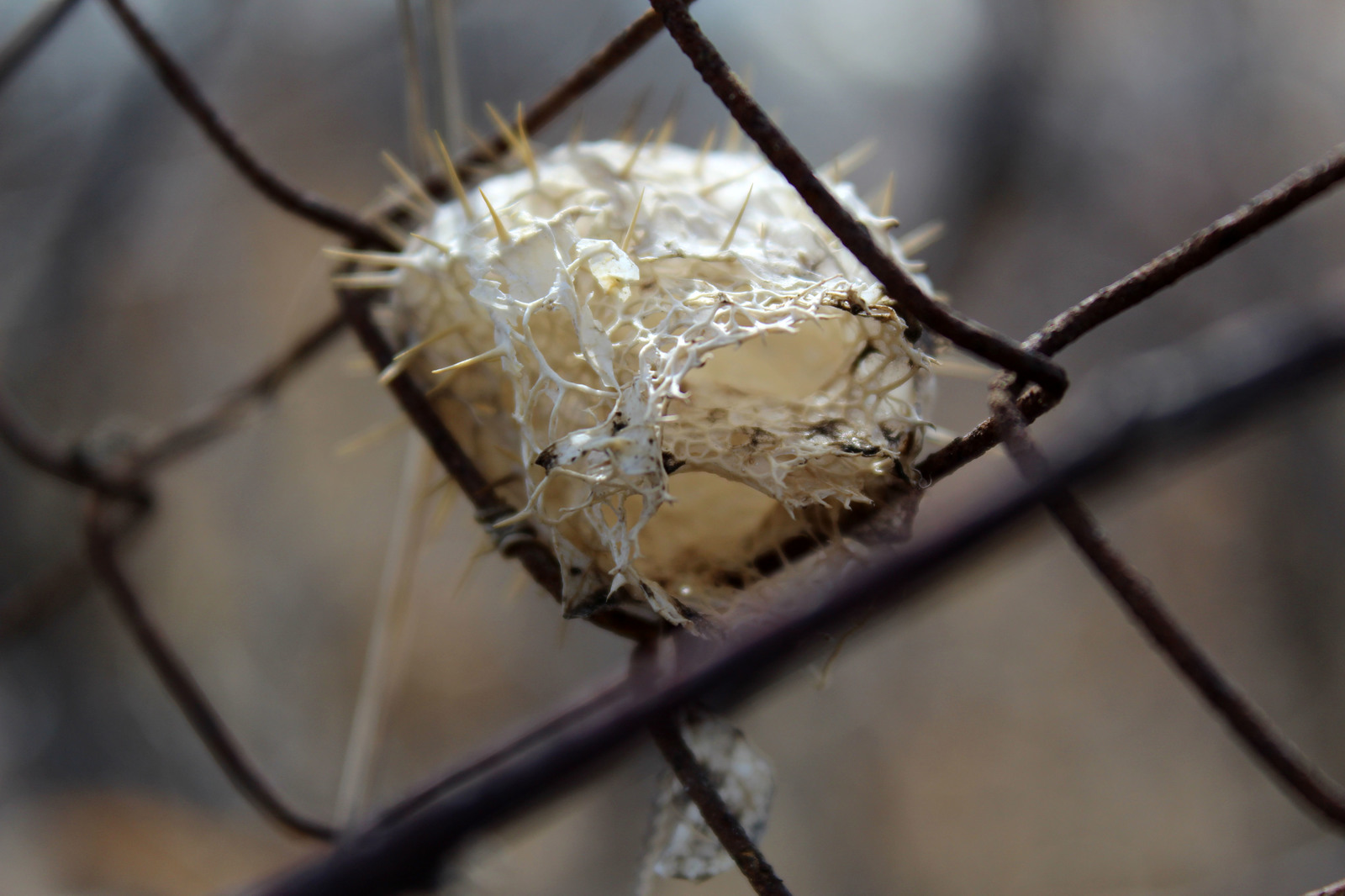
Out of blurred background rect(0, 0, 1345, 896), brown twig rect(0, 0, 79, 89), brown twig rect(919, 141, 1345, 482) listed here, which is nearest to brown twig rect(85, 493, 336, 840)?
brown twig rect(0, 0, 79, 89)

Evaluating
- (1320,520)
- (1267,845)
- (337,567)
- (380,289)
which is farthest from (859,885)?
(380,289)

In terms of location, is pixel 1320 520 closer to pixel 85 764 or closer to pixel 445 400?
pixel 445 400

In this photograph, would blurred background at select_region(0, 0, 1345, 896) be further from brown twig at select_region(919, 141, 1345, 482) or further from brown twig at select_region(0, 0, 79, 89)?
brown twig at select_region(919, 141, 1345, 482)

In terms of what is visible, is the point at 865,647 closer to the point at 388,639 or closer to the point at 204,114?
the point at 388,639

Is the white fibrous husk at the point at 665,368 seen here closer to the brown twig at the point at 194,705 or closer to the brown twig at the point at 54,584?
the brown twig at the point at 194,705

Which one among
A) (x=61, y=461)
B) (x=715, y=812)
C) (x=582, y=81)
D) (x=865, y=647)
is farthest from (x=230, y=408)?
(x=865, y=647)

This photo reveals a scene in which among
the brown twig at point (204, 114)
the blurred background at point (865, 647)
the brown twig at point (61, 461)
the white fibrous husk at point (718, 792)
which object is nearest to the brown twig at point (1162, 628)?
the white fibrous husk at point (718, 792)
